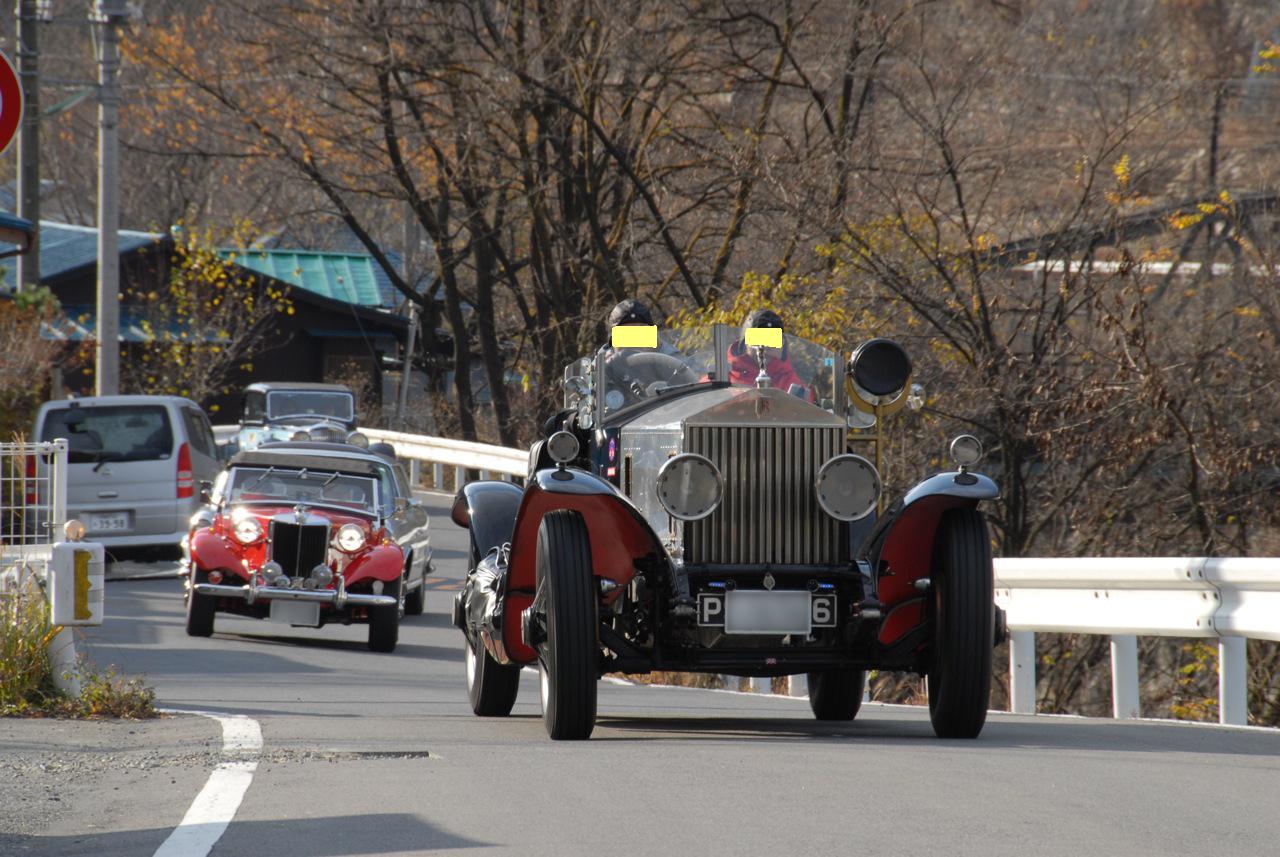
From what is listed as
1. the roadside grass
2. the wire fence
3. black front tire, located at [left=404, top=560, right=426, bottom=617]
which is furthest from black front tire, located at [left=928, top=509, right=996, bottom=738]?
black front tire, located at [left=404, top=560, right=426, bottom=617]

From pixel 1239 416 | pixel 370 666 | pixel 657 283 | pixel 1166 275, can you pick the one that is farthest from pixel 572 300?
pixel 370 666

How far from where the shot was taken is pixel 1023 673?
1195 cm

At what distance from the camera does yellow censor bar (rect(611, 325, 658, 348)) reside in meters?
9.74

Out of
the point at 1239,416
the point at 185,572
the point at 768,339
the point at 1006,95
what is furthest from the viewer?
the point at 1006,95

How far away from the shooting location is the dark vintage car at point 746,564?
8242 mm

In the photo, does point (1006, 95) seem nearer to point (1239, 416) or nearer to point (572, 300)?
point (1239, 416)

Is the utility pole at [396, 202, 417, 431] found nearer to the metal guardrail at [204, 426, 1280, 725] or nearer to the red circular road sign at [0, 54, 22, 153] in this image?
the metal guardrail at [204, 426, 1280, 725]

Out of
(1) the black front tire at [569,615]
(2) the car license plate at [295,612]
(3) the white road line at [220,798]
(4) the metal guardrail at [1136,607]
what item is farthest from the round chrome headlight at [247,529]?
(1) the black front tire at [569,615]

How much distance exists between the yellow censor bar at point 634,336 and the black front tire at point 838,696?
6.93ft

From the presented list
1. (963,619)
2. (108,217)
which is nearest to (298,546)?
(963,619)

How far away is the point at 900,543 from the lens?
28.1 ft

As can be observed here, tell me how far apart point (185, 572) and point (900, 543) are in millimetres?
8451

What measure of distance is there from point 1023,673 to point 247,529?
6480 mm

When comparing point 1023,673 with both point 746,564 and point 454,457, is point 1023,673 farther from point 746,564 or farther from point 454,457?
point 454,457
